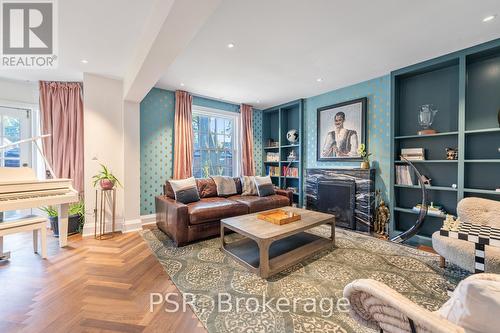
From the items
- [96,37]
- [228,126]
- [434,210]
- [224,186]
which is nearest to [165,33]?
[96,37]

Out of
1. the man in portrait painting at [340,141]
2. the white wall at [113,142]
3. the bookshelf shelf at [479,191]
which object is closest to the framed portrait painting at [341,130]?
the man in portrait painting at [340,141]

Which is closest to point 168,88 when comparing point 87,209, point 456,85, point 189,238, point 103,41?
point 103,41

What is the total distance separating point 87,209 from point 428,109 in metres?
5.38

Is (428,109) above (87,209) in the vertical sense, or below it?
above

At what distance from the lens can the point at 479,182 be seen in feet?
8.77

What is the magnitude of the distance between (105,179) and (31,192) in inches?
31.7

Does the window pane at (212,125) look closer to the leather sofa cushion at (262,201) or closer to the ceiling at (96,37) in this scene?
the leather sofa cushion at (262,201)

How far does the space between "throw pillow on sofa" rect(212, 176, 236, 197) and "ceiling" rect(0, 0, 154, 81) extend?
233cm

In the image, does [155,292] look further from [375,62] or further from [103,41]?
[375,62]

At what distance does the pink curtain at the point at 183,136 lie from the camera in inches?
160

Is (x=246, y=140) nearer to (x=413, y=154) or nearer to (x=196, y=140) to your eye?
(x=196, y=140)

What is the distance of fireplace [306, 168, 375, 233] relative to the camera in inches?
136

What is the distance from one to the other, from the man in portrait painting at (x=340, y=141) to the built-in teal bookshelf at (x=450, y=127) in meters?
0.67

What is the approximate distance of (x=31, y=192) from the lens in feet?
8.01
